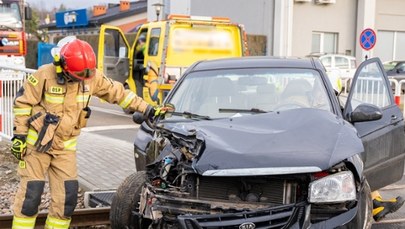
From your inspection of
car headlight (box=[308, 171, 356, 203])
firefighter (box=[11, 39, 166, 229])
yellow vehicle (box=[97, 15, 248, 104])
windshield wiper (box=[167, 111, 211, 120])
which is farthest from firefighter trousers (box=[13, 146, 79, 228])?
yellow vehicle (box=[97, 15, 248, 104])

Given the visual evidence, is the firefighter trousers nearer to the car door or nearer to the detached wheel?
the detached wheel

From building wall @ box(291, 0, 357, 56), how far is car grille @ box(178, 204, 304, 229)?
27110 mm

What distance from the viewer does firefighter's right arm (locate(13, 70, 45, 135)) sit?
4.38m

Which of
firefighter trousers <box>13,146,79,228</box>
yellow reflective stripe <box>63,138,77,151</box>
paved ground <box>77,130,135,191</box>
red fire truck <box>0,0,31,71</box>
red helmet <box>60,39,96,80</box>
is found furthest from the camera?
red fire truck <box>0,0,31,71</box>

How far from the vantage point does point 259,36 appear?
29.5 metres

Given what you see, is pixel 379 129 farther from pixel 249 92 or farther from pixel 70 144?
pixel 70 144

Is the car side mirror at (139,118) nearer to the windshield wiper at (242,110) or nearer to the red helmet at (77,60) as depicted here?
the windshield wiper at (242,110)

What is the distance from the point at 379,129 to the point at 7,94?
20.4 ft

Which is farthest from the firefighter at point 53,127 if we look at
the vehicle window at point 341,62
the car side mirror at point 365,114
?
the vehicle window at point 341,62

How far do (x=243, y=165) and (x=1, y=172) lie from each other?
18.1 ft

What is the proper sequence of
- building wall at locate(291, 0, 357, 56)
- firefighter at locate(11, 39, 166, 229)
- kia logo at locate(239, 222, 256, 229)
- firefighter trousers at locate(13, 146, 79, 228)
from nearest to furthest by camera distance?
kia logo at locate(239, 222, 256, 229) < firefighter at locate(11, 39, 166, 229) < firefighter trousers at locate(13, 146, 79, 228) < building wall at locate(291, 0, 357, 56)

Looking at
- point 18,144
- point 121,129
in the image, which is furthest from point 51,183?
point 121,129

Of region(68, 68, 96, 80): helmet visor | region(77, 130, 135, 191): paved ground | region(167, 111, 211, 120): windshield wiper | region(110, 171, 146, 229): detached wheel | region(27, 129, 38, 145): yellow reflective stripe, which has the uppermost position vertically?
region(68, 68, 96, 80): helmet visor

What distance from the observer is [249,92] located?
196 inches
